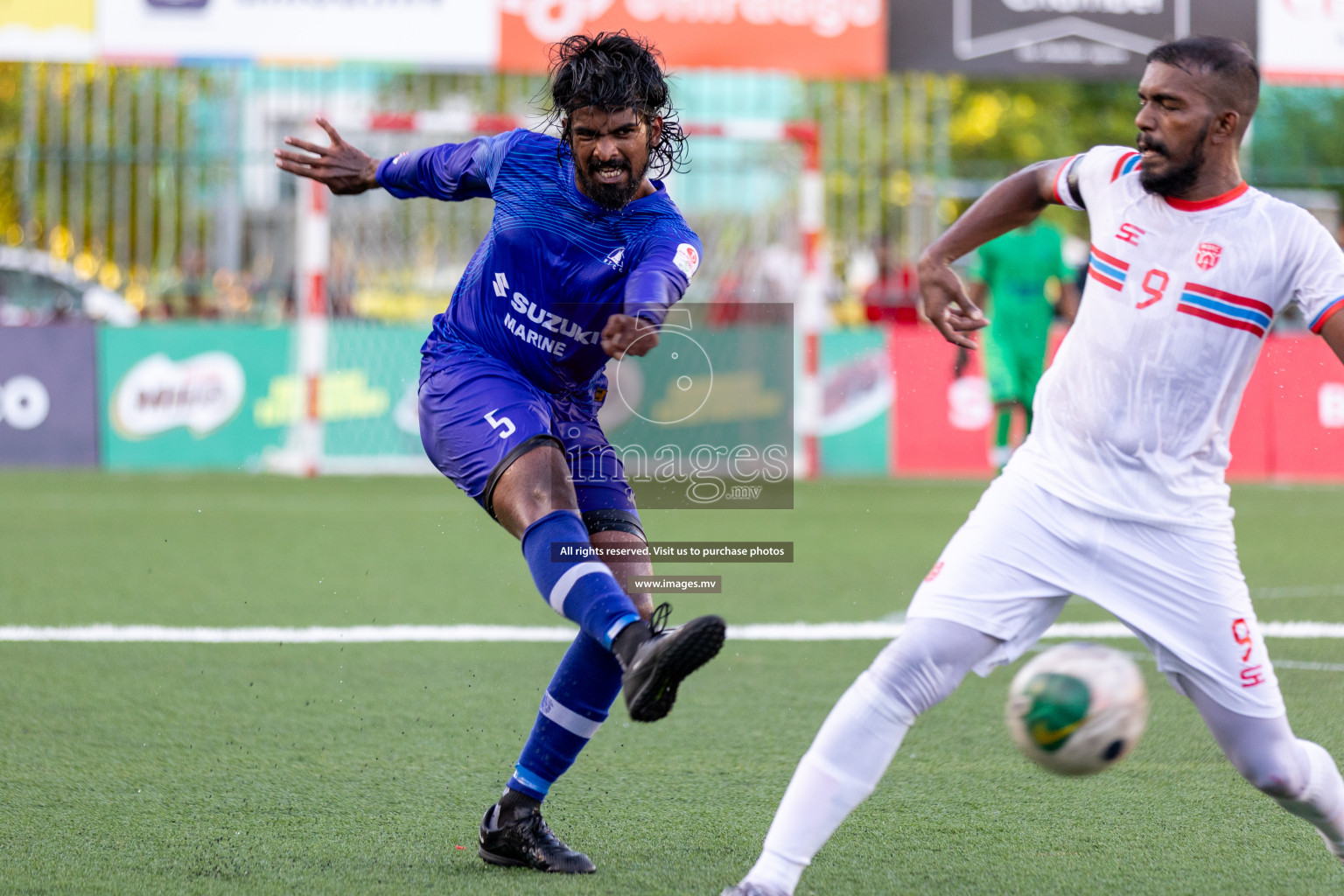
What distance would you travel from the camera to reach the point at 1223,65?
3.32 metres

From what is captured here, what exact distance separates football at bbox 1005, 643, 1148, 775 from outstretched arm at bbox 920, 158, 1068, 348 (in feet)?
2.64

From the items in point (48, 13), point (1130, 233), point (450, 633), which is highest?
point (48, 13)

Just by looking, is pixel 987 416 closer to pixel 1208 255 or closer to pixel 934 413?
pixel 934 413

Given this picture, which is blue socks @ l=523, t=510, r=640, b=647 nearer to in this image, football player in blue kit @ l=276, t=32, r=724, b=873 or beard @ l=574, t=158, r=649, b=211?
football player in blue kit @ l=276, t=32, r=724, b=873

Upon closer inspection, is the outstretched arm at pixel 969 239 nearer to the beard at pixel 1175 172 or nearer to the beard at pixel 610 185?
the beard at pixel 1175 172

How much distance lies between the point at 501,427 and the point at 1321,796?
2.12m

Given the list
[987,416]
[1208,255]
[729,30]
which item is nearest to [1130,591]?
[1208,255]

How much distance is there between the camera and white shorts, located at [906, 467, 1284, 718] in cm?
334

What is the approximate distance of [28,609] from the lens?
786 cm

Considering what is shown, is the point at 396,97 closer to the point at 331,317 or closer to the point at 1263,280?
the point at 331,317

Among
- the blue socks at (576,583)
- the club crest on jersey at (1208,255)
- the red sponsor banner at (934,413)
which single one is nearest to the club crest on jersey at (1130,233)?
the club crest on jersey at (1208,255)

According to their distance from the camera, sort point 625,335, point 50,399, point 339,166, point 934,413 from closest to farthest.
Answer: point 625,335 → point 339,166 → point 50,399 → point 934,413

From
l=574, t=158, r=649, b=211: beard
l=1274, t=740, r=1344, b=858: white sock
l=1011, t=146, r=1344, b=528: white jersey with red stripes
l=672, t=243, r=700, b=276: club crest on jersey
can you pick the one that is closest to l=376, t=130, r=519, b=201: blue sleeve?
l=574, t=158, r=649, b=211: beard

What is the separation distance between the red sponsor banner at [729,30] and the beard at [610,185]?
11131 millimetres
